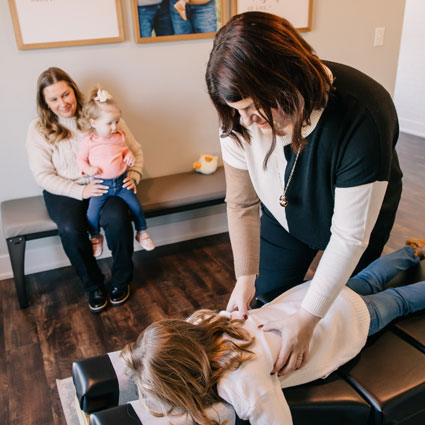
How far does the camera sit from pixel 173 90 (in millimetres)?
2582

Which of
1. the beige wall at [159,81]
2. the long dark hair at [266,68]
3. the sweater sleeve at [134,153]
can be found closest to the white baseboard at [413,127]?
the beige wall at [159,81]

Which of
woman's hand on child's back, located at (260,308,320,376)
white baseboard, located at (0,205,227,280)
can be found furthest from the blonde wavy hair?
woman's hand on child's back, located at (260,308,320,376)

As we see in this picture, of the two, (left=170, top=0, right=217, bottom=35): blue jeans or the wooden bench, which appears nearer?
the wooden bench

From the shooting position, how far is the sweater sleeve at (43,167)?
7.39 ft

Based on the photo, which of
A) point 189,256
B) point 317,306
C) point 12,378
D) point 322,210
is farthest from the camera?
point 189,256

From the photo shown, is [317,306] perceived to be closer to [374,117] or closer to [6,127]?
[374,117]

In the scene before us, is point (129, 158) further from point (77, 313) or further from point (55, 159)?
point (77, 313)

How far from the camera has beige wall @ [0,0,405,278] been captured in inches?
90.0

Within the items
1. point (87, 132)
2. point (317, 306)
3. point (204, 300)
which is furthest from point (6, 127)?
point (317, 306)

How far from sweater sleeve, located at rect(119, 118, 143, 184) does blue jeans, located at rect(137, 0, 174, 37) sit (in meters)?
0.50

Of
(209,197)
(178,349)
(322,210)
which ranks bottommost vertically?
(209,197)

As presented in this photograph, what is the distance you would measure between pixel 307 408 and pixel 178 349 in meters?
0.37

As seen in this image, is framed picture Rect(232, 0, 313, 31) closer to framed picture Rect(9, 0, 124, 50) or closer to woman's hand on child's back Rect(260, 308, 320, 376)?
framed picture Rect(9, 0, 124, 50)

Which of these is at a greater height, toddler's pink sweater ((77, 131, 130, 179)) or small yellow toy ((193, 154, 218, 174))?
toddler's pink sweater ((77, 131, 130, 179))
